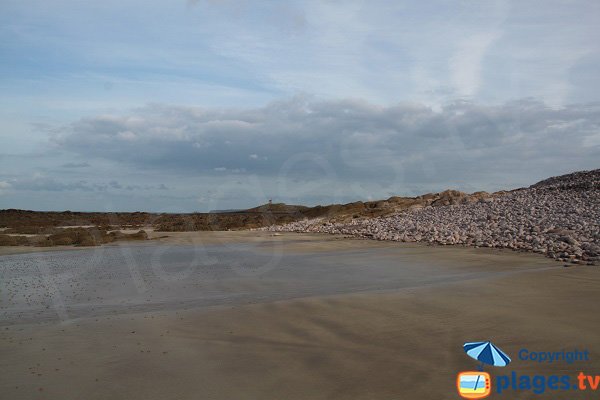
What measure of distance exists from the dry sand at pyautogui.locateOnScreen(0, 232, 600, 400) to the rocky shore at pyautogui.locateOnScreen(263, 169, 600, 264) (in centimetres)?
449

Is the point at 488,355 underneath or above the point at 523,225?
underneath

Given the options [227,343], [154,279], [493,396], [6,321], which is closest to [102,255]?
[154,279]

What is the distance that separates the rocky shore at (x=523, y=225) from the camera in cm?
1292

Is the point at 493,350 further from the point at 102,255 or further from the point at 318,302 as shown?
the point at 102,255

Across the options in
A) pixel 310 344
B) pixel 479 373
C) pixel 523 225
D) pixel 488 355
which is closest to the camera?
pixel 479 373

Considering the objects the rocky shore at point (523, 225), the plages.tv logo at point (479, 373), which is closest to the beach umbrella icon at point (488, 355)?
the plages.tv logo at point (479, 373)

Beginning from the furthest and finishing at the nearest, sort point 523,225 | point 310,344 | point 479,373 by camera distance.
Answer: point 523,225, point 310,344, point 479,373

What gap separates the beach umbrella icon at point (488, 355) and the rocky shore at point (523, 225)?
7015mm

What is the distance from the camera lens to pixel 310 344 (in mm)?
5754

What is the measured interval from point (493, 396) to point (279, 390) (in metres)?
1.88

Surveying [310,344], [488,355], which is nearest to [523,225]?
[488,355]

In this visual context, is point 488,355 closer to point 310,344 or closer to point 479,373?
point 479,373

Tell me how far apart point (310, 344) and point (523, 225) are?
12772 millimetres

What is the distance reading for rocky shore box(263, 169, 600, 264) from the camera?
12922 mm
